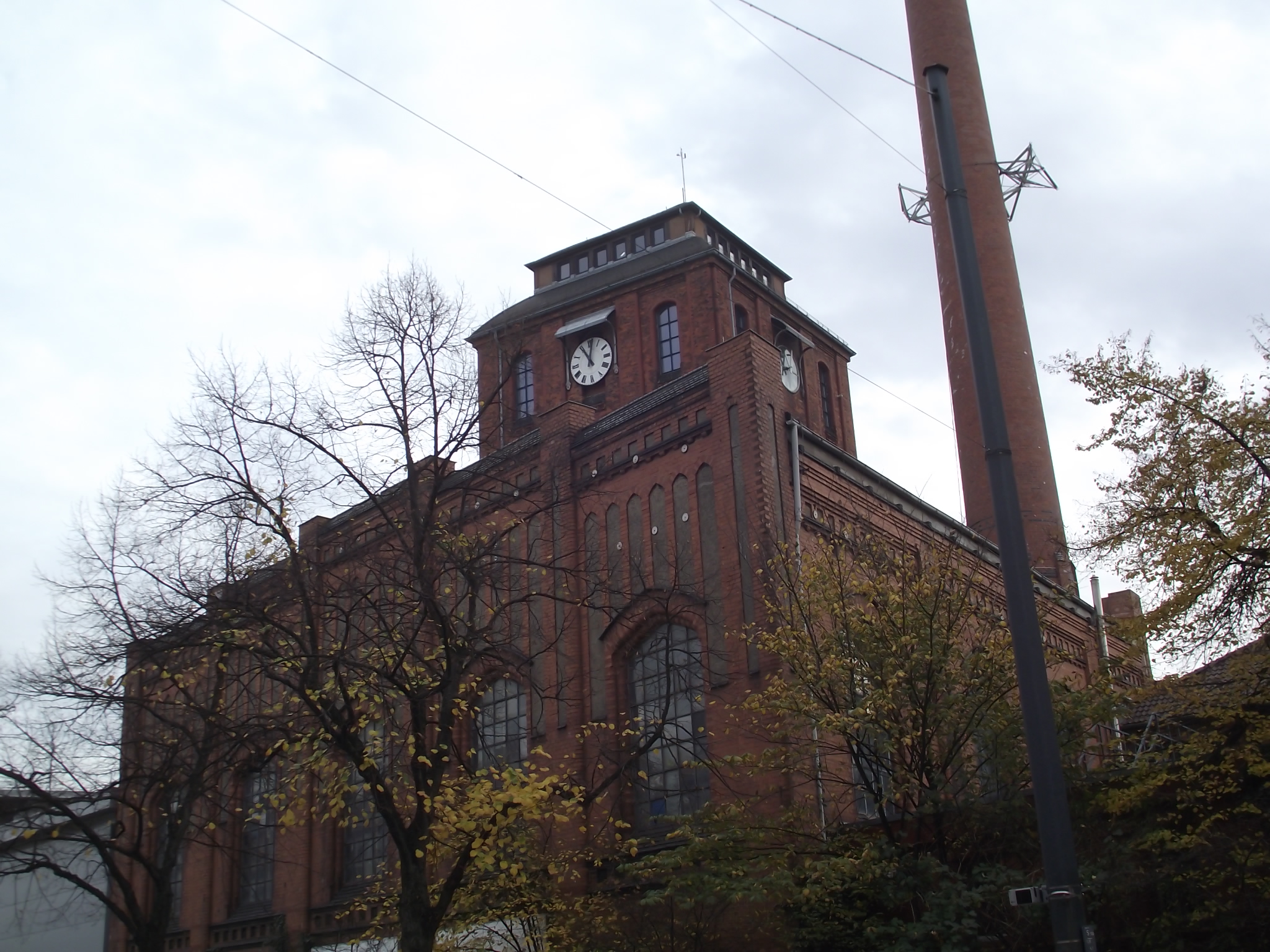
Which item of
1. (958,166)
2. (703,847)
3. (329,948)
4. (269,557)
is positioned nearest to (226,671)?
(269,557)

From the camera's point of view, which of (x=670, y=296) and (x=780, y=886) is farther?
(x=670, y=296)

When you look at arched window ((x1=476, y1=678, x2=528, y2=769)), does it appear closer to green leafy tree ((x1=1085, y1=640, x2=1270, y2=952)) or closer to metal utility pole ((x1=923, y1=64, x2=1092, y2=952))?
green leafy tree ((x1=1085, y1=640, x2=1270, y2=952))

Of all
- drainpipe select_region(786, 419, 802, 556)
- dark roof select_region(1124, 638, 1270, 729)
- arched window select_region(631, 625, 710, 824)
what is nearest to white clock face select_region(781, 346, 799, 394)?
drainpipe select_region(786, 419, 802, 556)

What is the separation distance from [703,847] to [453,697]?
3.46 m

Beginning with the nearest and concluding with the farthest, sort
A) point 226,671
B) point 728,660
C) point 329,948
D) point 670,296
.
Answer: point 226,671 < point 728,660 < point 329,948 < point 670,296

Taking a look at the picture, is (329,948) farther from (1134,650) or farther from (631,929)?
(1134,650)

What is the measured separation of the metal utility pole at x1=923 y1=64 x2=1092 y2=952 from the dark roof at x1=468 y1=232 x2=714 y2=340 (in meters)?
27.3

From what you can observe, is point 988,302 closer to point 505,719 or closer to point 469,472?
point 505,719

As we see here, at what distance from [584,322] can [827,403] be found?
8897 mm

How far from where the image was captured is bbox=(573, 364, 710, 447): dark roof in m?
22.7

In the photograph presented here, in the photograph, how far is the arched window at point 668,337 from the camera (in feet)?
121

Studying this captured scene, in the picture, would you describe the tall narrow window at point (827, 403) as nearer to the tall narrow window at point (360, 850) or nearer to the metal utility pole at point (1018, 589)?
the tall narrow window at point (360, 850)

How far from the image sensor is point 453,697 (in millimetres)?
14383

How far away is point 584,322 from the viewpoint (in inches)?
1502
